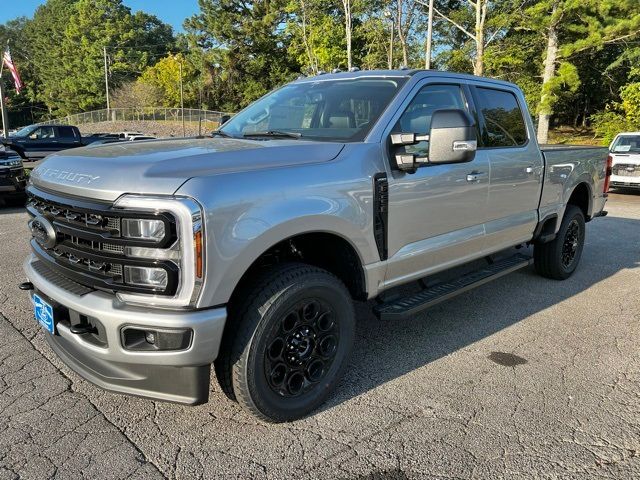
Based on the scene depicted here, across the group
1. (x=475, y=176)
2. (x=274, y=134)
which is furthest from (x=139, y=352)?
(x=475, y=176)

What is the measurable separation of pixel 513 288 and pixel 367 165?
309cm

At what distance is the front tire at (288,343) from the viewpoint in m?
2.60

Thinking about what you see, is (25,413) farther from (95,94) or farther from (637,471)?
(95,94)

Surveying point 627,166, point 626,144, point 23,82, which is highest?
point 23,82

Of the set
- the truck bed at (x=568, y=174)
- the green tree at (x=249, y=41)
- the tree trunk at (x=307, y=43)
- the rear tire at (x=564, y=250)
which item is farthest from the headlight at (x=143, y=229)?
the green tree at (x=249, y=41)

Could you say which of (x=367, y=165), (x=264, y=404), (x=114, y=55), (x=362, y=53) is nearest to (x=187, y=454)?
(x=264, y=404)

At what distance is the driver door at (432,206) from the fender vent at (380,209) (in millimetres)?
47

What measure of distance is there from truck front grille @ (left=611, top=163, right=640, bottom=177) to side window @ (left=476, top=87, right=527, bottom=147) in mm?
10547

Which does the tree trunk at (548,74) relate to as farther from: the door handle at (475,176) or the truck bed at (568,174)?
the door handle at (475,176)

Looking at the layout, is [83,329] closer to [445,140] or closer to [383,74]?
[445,140]

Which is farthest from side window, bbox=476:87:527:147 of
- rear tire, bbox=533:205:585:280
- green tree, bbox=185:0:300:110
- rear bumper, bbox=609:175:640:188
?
green tree, bbox=185:0:300:110

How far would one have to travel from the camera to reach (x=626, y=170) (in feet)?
44.5

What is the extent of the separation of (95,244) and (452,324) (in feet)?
9.90

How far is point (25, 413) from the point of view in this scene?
9.70 ft
